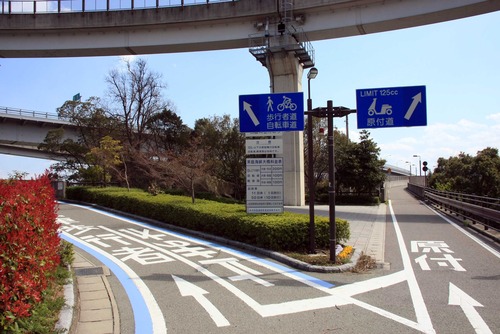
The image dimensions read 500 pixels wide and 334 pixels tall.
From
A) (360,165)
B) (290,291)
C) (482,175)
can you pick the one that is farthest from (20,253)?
(360,165)

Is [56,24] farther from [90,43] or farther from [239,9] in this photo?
[239,9]

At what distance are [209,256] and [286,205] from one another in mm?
17624

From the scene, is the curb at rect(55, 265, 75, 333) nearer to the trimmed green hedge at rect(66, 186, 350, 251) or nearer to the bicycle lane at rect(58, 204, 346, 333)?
the bicycle lane at rect(58, 204, 346, 333)

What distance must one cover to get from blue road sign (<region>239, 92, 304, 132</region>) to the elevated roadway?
597 inches

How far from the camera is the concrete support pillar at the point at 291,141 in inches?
1018

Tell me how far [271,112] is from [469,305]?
240 inches

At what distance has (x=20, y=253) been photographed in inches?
153

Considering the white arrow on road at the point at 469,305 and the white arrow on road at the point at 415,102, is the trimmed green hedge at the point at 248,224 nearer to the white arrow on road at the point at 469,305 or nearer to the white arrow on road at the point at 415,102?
the white arrow on road at the point at 415,102

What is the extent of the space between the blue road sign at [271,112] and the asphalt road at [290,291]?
3.21 metres

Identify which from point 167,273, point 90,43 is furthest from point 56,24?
point 167,273

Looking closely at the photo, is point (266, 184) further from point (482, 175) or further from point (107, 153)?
point (482, 175)

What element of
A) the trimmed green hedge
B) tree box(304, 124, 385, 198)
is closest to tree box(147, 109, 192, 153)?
tree box(304, 124, 385, 198)

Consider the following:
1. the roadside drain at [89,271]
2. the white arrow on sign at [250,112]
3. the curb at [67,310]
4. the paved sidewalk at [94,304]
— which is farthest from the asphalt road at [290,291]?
the white arrow on sign at [250,112]

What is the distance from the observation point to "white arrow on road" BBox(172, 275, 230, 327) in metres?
5.33
